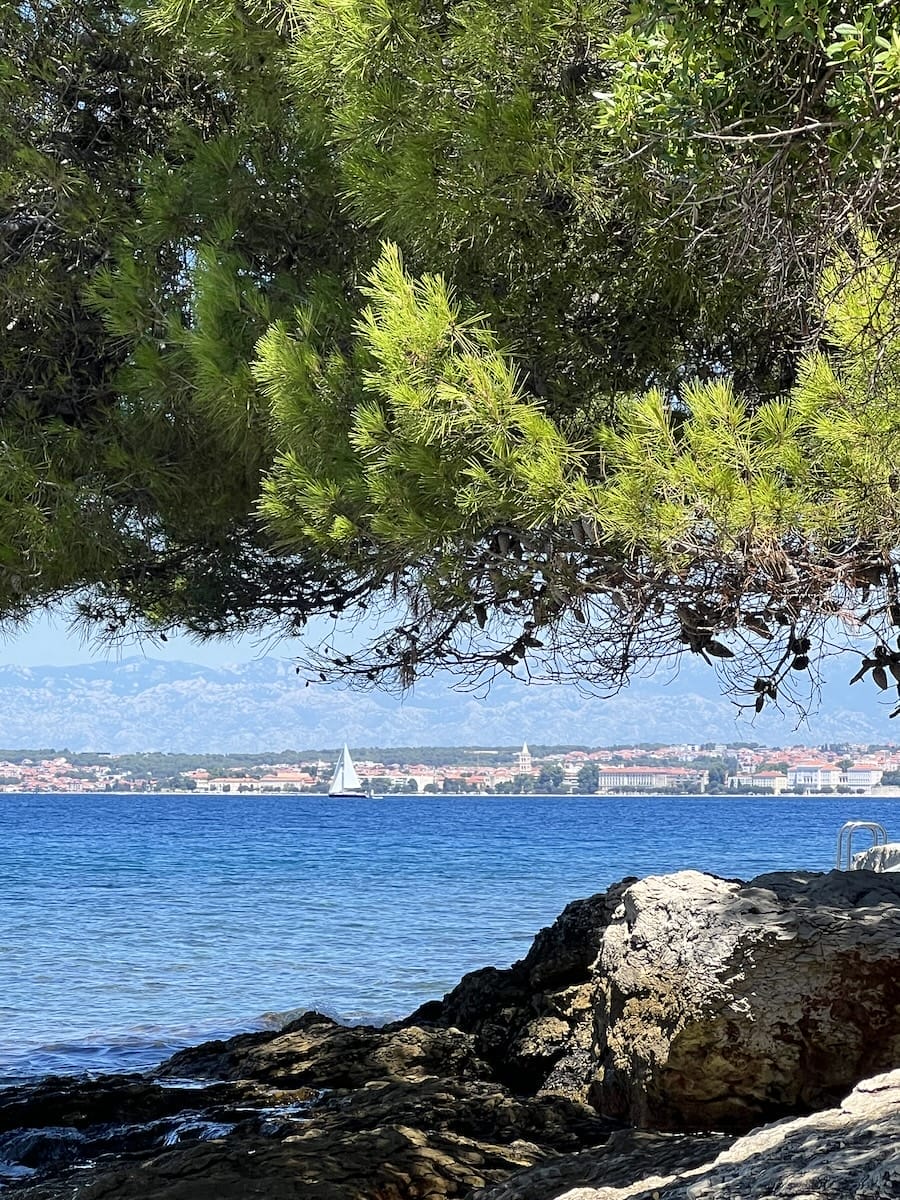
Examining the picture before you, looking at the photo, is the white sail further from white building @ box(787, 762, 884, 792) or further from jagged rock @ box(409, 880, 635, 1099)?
jagged rock @ box(409, 880, 635, 1099)

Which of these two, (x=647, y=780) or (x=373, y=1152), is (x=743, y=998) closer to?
(x=373, y=1152)

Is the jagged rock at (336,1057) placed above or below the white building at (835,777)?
below

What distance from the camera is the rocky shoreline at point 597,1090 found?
4066mm

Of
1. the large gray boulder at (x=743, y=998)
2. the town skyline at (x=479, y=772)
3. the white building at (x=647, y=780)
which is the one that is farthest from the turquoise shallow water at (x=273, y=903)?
the white building at (x=647, y=780)

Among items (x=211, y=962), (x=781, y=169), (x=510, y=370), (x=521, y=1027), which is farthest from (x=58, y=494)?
(x=211, y=962)

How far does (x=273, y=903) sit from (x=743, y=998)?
2315 cm

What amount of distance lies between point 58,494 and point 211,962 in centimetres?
1465

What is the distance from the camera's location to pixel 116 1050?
38.8 feet

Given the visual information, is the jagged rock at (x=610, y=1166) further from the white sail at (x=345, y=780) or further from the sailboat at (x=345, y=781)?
the white sail at (x=345, y=780)

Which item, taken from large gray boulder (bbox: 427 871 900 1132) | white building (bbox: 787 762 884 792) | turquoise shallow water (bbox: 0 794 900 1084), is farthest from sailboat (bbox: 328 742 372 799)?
large gray boulder (bbox: 427 871 900 1132)

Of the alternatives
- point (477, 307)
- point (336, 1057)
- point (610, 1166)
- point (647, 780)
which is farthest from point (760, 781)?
point (477, 307)

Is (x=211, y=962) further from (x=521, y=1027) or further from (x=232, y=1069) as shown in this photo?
(x=521, y=1027)

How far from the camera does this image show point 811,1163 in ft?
10.5

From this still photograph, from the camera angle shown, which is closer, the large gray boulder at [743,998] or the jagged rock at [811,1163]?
the jagged rock at [811,1163]
